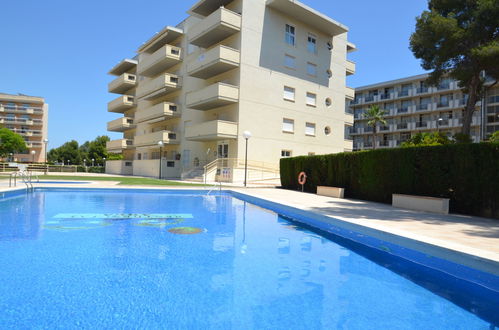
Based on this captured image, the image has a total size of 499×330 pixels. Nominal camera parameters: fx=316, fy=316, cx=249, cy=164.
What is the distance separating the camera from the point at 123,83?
4256 centimetres

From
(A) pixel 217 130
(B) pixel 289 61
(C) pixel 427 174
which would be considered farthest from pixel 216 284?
(B) pixel 289 61

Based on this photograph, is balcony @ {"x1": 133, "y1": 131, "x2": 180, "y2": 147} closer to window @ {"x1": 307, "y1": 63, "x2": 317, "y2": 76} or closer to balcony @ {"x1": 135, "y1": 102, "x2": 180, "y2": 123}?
balcony @ {"x1": 135, "y1": 102, "x2": 180, "y2": 123}

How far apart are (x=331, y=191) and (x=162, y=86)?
23911mm

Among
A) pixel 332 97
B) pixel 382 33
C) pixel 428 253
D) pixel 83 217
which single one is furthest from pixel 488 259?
pixel 332 97

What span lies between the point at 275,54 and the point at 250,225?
23.2 metres

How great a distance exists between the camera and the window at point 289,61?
96.4ft

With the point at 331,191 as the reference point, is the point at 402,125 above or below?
above

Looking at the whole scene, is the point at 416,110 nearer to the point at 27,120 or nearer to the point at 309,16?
the point at 309,16

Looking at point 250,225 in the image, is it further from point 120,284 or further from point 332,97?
point 332,97

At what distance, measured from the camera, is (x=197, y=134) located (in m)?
27.7

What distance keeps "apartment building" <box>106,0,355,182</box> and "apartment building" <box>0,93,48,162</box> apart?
54.9m

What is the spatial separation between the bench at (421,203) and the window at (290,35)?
2206 centimetres

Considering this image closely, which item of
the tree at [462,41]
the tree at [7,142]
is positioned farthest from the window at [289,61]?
the tree at [7,142]

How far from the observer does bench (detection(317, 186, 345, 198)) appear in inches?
575
